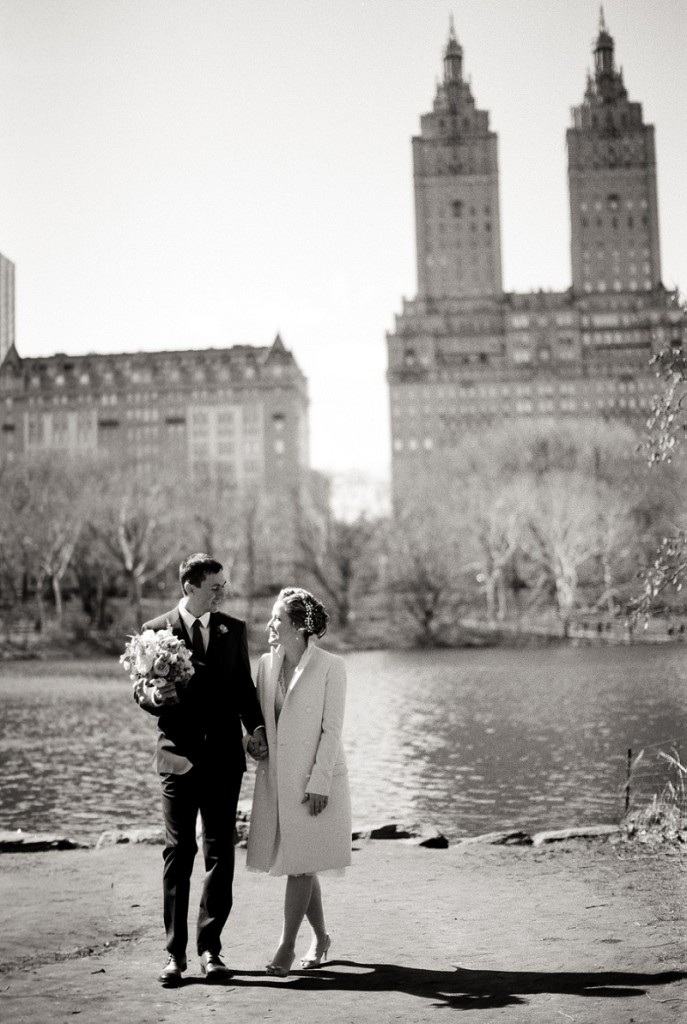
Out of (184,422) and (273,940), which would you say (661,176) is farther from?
(273,940)

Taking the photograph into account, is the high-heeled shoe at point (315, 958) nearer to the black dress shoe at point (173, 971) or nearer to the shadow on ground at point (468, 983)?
the shadow on ground at point (468, 983)

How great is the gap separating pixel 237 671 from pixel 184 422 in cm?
13379

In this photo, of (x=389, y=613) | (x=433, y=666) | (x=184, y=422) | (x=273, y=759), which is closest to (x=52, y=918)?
(x=273, y=759)

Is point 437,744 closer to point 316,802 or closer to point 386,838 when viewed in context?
point 386,838

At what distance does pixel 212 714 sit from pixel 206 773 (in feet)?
1.00

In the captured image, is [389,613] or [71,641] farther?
[389,613]

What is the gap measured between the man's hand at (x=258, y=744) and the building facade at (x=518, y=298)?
375 feet

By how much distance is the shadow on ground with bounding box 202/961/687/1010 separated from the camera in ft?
18.1

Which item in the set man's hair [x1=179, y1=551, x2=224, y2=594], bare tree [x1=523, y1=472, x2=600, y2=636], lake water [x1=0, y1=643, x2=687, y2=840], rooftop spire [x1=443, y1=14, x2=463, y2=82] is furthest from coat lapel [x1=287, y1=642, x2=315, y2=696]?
rooftop spire [x1=443, y1=14, x2=463, y2=82]

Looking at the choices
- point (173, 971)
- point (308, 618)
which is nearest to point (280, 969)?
point (173, 971)

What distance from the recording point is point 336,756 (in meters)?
6.23

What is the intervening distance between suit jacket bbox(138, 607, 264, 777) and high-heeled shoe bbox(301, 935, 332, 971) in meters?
1.04

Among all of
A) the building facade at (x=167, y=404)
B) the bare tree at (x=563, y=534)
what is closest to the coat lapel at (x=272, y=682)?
the bare tree at (x=563, y=534)

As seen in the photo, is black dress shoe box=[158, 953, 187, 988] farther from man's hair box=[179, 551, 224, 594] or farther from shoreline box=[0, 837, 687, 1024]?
man's hair box=[179, 551, 224, 594]
